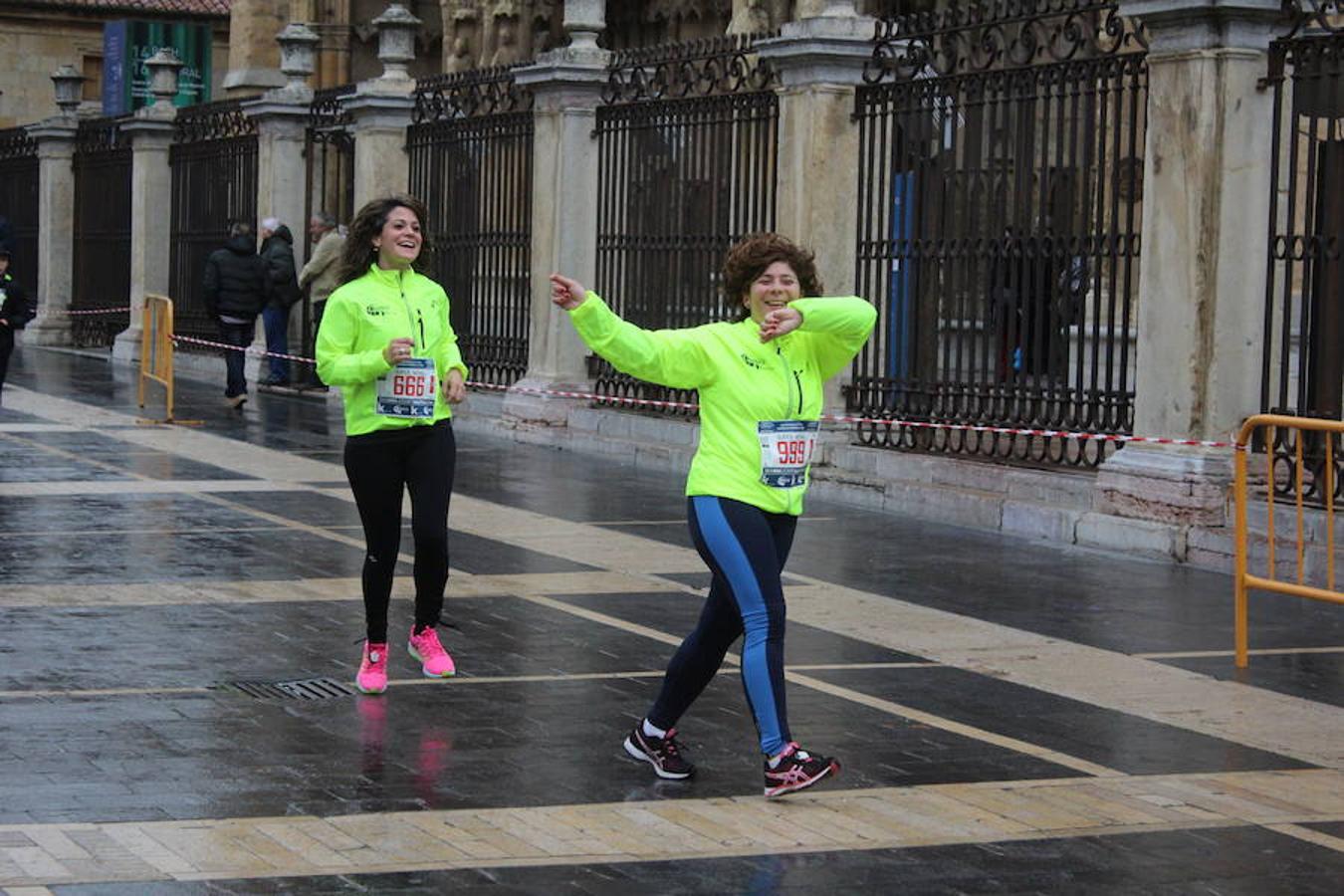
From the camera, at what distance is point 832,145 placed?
1747 centimetres

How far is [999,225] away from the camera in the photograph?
15898 mm

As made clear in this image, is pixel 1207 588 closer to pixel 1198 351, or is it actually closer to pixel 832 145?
pixel 1198 351

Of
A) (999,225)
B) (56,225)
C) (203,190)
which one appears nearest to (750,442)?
(999,225)

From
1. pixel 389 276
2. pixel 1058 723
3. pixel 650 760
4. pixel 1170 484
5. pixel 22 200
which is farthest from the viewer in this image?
pixel 22 200

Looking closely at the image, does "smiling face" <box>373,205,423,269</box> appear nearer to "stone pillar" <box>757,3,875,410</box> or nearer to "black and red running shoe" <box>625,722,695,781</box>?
"black and red running shoe" <box>625,722,695,781</box>

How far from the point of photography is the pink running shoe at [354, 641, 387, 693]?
364 inches

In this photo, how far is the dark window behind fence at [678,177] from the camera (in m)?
18.7

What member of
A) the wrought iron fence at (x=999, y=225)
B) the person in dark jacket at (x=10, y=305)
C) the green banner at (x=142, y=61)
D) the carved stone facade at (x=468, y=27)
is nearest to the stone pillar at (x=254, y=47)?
the carved stone facade at (x=468, y=27)

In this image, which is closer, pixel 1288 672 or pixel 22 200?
pixel 1288 672

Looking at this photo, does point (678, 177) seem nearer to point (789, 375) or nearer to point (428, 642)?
point (428, 642)

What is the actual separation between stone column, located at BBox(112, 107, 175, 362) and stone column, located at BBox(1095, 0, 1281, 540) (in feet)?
63.8

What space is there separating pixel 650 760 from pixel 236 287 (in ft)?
60.5

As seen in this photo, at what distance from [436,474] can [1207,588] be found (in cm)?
484

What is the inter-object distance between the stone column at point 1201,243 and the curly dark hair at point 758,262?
6.18m
